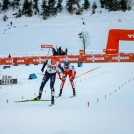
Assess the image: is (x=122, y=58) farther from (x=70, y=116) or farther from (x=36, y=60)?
(x=70, y=116)

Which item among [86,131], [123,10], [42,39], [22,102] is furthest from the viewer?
[123,10]

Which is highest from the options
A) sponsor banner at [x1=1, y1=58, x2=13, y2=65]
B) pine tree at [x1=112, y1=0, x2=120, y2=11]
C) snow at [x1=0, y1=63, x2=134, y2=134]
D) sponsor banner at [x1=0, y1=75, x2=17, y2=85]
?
pine tree at [x1=112, y1=0, x2=120, y2=11]

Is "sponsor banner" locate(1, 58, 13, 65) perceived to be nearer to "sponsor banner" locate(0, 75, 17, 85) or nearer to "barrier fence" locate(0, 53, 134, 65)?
"barrier fence" locate(0, 53, 134, 65)

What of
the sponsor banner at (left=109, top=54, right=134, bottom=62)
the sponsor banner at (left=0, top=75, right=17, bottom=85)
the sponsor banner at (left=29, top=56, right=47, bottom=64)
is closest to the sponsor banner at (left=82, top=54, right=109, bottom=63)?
the sponsor banner at (left=109, top=54, right=134, bottom=62)

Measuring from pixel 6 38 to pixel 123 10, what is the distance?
34.3m

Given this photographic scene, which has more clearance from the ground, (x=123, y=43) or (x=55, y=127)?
(x=123, y=43)

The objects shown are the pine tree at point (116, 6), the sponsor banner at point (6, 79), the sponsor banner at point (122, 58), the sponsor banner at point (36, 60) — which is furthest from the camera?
the pine tree at point (116, 6)

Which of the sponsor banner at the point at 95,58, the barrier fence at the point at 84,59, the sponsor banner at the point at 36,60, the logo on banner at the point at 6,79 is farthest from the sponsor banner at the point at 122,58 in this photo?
the logo on banner at the point at 6,79

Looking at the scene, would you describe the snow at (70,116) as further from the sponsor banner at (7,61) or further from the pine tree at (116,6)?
the pine tree at (116,6)

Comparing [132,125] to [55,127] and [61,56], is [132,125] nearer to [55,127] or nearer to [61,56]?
[55,127]

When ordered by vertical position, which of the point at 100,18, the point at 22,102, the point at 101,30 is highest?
the point at 100,18

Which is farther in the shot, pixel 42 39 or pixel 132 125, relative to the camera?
pixel 42 39

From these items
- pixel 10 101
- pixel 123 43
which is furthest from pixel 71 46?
pixel 10 101

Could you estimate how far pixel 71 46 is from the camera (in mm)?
46094
